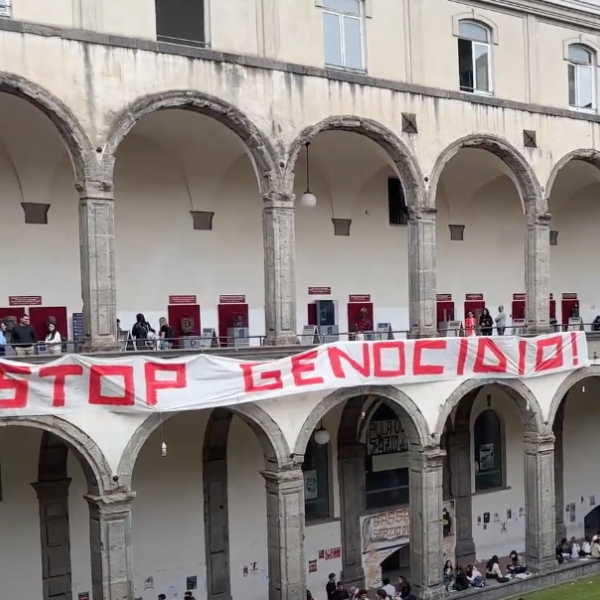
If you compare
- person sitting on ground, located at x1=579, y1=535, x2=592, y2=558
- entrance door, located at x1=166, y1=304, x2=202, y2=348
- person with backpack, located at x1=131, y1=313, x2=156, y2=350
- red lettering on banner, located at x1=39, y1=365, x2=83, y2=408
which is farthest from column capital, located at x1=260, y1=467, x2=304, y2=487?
person sitting on ground, located at x1=579, y1=535, x2=592, y2=558

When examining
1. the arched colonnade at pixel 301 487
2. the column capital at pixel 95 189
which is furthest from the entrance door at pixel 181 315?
the column capital at pixel 95 189

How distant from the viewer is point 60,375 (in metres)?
14.5

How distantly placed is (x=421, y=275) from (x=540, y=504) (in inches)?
275

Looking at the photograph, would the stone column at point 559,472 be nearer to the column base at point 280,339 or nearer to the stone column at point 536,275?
the stone column at point 536,275

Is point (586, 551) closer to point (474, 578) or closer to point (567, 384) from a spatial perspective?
point (474, 578)

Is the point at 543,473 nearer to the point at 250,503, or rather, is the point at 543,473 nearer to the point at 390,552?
the point at 390,552

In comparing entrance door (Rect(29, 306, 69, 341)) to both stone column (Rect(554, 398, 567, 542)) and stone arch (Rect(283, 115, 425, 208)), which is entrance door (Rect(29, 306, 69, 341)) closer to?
stone arch (Rect(283, 115, 425, 208))

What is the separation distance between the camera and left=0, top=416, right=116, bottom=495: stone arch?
1452 cm

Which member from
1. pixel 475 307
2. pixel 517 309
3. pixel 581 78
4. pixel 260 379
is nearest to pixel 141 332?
pixel 260 379

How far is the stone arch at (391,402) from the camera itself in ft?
57.1

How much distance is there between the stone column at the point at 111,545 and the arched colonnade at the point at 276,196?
2.90 m

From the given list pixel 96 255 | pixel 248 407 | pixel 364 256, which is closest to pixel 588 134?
pixel 364 256

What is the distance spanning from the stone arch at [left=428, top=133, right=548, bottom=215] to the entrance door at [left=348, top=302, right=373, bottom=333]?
4296 mm

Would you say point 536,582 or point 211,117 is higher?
point 211,117
